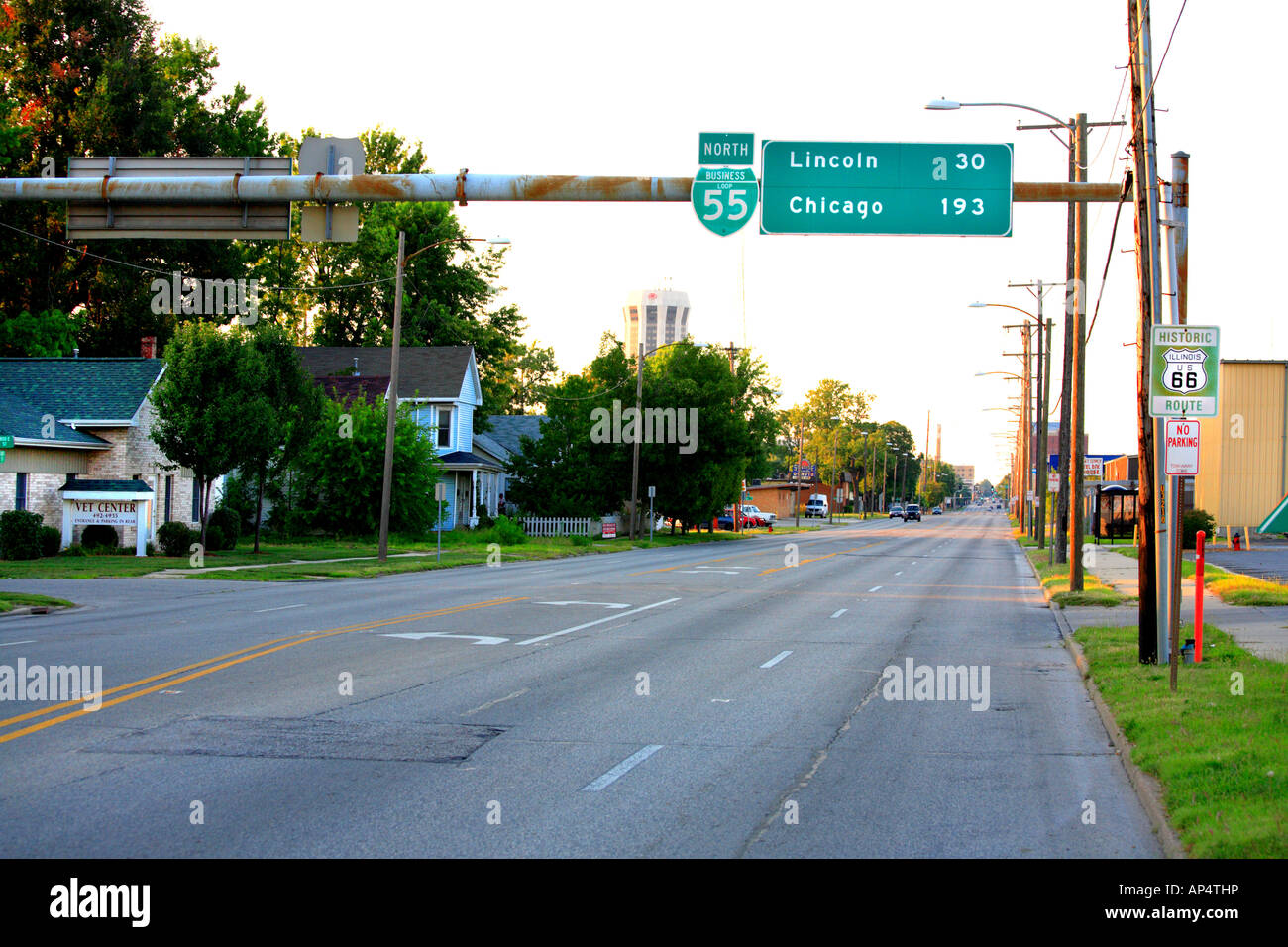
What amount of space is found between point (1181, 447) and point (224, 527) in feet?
99.9

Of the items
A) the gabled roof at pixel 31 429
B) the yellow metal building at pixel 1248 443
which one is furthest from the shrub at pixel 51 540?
the yellow metal building at pixel 1248 443

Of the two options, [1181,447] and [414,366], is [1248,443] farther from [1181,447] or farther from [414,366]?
[1181,447]

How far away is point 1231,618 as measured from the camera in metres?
18.6

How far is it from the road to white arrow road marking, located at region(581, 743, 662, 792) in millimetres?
35

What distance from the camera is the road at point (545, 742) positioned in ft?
21.7

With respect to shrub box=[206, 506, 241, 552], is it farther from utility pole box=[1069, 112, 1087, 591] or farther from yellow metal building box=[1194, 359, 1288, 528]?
yellow metal building box=[1194, 359, 1288, 528]

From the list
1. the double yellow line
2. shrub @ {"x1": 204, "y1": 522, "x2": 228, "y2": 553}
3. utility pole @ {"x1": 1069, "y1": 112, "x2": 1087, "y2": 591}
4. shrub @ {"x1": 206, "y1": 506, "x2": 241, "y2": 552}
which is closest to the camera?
the double yellow line

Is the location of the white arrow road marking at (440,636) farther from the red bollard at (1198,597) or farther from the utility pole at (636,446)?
the utility pole at (636,446)

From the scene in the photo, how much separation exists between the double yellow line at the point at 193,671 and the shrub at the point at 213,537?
1824 centimetres

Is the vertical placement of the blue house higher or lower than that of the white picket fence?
higher

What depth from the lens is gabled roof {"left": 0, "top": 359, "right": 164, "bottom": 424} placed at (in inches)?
1379

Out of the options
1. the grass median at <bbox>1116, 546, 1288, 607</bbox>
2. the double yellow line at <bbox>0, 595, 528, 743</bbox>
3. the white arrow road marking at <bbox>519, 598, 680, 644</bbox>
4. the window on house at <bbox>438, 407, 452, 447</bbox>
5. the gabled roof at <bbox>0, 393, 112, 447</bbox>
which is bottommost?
the white arrow road marking at <bbox>519, 598, 680, 644</bbox>

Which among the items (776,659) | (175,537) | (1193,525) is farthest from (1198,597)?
(1193,525)

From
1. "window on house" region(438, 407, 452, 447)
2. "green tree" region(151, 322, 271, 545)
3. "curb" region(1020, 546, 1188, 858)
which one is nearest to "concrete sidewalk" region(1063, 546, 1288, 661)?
"curb" region(1020, 546, 1188, 858)
